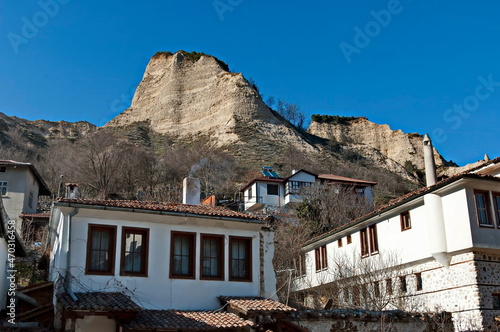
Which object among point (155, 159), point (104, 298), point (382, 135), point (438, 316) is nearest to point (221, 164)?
point (155, 159)

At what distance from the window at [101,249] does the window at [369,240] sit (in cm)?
1318

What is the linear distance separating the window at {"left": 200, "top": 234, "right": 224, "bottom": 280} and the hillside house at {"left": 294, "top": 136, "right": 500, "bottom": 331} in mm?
7562

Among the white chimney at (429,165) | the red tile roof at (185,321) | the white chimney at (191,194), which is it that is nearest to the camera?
the red tile roof at (185,321)

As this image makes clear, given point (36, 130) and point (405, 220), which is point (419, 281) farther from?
point (36, 130)

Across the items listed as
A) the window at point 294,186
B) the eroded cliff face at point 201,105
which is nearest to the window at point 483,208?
the window at point 294,186

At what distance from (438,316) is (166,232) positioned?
11.1m

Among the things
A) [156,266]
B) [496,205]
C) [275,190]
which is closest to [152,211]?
[156,266]

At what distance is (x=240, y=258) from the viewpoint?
17.0 m

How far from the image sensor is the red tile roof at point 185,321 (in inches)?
533

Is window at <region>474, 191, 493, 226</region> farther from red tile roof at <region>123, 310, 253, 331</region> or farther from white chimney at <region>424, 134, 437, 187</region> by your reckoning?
red tile roof at <region>123, 310, 253, 331</region>

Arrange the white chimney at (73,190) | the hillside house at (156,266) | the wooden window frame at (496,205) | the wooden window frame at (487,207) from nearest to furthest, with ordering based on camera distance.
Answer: the hillside house at (156,266)
the wooden window frame at (487,207)
the wooden window frame at (496,205)
the white chimney at (73,190)

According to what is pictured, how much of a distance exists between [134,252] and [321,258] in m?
14.6

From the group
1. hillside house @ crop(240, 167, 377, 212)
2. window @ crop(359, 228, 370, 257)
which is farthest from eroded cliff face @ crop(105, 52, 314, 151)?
window @ crop(359, 228, 370, 257)

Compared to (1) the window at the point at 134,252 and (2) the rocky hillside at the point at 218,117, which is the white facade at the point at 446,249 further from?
(2) the rocky hillside at the point at 218,117
